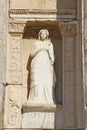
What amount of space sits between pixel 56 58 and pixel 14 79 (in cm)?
112

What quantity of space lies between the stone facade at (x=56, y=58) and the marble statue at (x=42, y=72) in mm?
213

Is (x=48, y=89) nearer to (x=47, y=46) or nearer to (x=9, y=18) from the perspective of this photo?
(x=47, y=46)

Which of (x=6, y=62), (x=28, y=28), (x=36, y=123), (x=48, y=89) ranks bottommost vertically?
(x=36, y=123)

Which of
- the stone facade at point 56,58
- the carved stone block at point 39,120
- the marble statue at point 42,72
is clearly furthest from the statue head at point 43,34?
the carved stone block at point 39,120

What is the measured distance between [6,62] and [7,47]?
420 millimetres

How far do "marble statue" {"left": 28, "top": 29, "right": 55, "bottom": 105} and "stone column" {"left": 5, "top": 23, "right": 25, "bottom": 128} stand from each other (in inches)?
11.3

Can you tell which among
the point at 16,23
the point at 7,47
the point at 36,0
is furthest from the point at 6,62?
the point at 36,0

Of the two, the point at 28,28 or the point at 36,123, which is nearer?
the point at 36,123

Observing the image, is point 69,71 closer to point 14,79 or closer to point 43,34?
point 43,34

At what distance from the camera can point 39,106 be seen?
30.0ft

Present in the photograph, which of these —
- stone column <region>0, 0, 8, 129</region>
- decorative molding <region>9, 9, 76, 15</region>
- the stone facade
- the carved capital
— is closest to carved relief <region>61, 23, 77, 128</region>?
the stone facade

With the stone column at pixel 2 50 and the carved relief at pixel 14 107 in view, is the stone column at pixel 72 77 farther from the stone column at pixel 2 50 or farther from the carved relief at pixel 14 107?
the stone column at pixel 2 50

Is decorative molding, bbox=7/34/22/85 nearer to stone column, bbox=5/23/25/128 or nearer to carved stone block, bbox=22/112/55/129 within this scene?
stone column, bbox=5/23/25/128

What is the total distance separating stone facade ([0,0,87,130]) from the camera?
9.16 m
